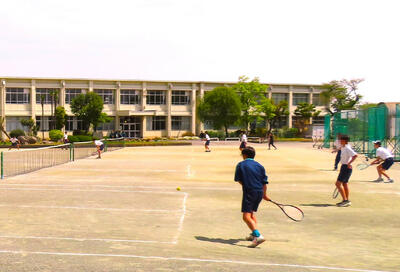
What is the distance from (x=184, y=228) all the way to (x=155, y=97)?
73.6m

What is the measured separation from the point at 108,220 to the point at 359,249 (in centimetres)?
574

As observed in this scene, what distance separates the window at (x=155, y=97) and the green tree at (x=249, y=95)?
13423 millimetres

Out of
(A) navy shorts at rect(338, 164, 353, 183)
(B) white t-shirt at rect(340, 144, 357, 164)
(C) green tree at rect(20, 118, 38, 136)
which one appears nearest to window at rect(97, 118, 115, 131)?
(C) green tree at rect(20, 118, 38, 136)

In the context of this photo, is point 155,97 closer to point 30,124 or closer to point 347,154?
point 30,124

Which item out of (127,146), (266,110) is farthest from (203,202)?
(266,110)

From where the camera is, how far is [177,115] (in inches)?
3287

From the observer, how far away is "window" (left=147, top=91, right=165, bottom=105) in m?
82.4

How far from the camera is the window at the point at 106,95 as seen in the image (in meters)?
79.7

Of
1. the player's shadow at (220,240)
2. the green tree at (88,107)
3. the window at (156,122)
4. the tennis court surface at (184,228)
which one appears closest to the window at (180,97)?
the window at (156,122)

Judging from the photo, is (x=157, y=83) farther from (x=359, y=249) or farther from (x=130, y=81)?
(x=359, y=249)

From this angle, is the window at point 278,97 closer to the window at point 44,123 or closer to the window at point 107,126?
the window at point 107,126

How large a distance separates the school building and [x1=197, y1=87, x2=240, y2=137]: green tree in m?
9.07

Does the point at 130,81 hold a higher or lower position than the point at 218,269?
higher

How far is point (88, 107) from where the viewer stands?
69812 millimetres
